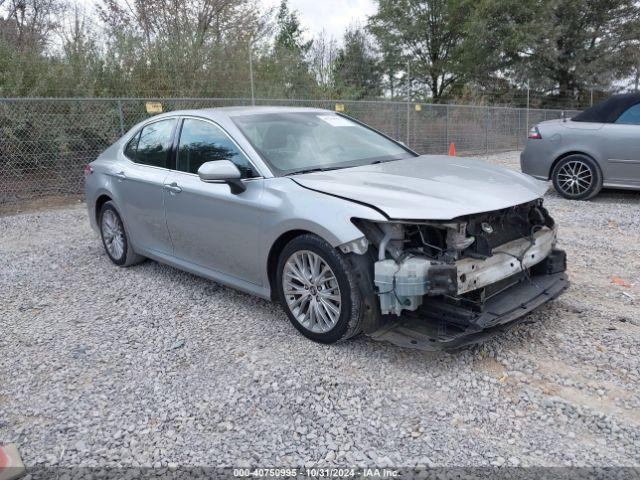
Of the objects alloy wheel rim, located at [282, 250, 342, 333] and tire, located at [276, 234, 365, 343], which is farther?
alloy wheel rim, located at [282, 250, 342, 333]

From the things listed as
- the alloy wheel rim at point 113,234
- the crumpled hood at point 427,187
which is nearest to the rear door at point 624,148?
the crumpled hood at point 427,187

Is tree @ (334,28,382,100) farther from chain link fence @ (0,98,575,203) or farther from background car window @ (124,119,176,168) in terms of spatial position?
background car window @ (124,119,176,168)

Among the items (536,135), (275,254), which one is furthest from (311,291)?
(536,135)

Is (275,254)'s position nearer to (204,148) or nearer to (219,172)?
(219,172)

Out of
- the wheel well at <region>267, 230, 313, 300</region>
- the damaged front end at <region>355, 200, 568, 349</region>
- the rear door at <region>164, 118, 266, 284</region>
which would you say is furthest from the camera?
the rear door at <region>164, 118, 266, 284</region>

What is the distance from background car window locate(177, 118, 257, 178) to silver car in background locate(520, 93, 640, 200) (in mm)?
5919

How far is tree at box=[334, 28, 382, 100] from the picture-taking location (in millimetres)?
15805

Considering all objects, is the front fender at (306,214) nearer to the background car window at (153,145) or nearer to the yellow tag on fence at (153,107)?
the background car window at (153,145)

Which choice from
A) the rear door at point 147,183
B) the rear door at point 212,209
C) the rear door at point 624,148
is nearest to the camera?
the rear door at point 212,209

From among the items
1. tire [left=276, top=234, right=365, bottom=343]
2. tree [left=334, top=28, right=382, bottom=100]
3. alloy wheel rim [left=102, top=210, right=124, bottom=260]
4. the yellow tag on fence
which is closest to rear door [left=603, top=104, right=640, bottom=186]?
tire [left=276, top=234, right=365, bottom=343]

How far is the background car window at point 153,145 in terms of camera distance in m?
4.91

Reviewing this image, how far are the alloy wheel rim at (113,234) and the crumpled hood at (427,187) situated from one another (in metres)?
2.56

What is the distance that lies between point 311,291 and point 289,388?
69 cm

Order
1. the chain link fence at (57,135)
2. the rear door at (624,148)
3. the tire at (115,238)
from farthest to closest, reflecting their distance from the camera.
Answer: the chain link fence at (57,135) → the rear door at (624,148) → the tire at (115,238)
